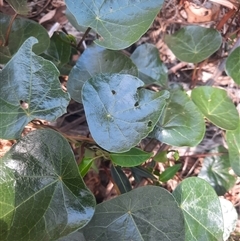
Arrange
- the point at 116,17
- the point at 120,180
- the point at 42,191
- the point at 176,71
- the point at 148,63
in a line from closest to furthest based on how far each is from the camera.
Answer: the point at 42,191, the point at 116,17, the point at 120,180, the point at 148,63, the point at 176,71

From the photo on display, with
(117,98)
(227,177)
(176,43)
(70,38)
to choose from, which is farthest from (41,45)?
(227,177)

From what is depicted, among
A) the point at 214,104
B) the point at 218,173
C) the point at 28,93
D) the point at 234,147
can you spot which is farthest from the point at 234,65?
the point at 28,93

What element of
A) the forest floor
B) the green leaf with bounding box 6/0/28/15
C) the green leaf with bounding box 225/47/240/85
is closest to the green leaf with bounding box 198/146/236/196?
the forest floor

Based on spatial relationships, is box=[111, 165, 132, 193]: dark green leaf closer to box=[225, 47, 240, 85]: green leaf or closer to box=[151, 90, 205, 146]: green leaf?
box=[151, 90, 205, 146]: green leaf

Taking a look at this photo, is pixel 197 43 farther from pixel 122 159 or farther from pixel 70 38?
pixel 122 159

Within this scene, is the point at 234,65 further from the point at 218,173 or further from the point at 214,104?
Answer: the point at 218,173
